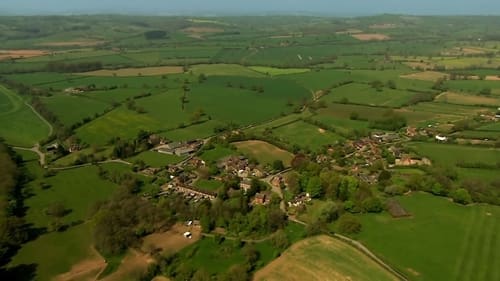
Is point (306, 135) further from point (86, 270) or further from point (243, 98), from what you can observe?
point (86, 270)

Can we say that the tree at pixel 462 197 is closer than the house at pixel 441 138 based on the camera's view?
Yes

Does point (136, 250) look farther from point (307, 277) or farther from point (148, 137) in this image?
point (148, 137)

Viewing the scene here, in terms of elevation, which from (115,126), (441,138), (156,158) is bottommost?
(156,158)

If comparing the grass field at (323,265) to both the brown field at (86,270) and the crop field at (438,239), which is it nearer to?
the crop field at (438,239)

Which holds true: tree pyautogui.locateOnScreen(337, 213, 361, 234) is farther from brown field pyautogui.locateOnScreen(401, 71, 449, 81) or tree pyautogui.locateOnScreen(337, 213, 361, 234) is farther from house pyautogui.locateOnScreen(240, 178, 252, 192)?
brown field pyautogui.locateOnScreen(401, 71, 449, 81)

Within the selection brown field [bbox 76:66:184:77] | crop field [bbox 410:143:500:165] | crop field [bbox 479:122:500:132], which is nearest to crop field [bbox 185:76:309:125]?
brown field [bbox 76:66:184:77]

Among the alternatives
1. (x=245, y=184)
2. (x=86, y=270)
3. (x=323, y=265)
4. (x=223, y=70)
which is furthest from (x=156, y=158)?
(x=223, y=70)

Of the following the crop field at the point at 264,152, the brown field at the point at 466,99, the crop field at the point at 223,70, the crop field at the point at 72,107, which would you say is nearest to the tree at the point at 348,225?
the crop field at the point at 264,152
